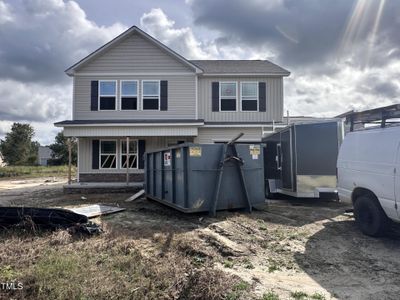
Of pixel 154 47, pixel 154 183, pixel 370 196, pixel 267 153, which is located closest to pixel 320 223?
pixel 370 196

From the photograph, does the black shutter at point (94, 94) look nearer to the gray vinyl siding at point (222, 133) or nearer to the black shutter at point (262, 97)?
the gray vinyl siding at point (222, 133)

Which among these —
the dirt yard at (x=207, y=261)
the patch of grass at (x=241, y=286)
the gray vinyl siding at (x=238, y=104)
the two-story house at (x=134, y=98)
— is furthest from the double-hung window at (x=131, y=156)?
the patch of grass at (x=241, y=286)

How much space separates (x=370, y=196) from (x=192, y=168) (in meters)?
4.17

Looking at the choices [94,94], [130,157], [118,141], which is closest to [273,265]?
[130,157]

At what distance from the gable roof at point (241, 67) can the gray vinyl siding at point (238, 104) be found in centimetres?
36

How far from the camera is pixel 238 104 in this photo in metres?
18.0

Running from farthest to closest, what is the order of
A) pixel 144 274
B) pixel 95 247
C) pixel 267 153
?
pixel 267 153
pixel 95 247
pixel 144 274

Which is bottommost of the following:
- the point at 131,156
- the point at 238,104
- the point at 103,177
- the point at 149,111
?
the point at 103,177

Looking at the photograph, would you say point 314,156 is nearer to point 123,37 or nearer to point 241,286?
point 241,286

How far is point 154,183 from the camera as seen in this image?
36.7ft

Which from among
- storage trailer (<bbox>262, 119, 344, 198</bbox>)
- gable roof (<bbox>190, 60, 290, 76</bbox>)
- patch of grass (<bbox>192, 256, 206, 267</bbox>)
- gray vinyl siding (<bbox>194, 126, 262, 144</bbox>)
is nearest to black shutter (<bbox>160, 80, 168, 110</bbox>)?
gray vinyl siding (<bbox>194, 126, 262, 144</bbox>)

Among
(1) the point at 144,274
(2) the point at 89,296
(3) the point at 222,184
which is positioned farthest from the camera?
(3) the point at 222,184

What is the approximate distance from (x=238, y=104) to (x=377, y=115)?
1126 cm

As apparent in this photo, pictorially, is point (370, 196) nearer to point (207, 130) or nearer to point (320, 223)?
point (320, 223)
